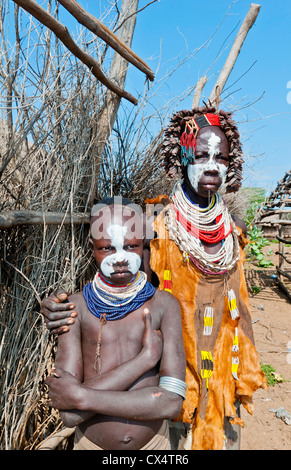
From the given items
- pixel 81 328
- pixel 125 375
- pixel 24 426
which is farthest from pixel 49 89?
pixel 24 426

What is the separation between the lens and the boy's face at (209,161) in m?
1.82

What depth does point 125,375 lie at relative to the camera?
52.1 inches

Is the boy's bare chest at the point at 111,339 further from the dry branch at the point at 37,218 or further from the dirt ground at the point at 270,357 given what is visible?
the dirt ground at the point at 270,357

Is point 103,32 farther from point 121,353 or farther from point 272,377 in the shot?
point 272,377

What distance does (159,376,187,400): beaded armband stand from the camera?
1.33 metres

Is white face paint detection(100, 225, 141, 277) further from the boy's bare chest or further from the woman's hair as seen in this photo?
the woman's hair

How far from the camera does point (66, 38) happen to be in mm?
1610

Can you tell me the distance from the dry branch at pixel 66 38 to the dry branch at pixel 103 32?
10 cm

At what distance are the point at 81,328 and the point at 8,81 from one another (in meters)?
1.31

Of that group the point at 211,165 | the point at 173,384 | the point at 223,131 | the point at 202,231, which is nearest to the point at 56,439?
the point at 173,384

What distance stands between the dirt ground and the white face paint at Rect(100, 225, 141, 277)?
9.23 feet

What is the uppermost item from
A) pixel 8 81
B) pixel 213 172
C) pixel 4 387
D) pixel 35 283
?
pixel 8 81
